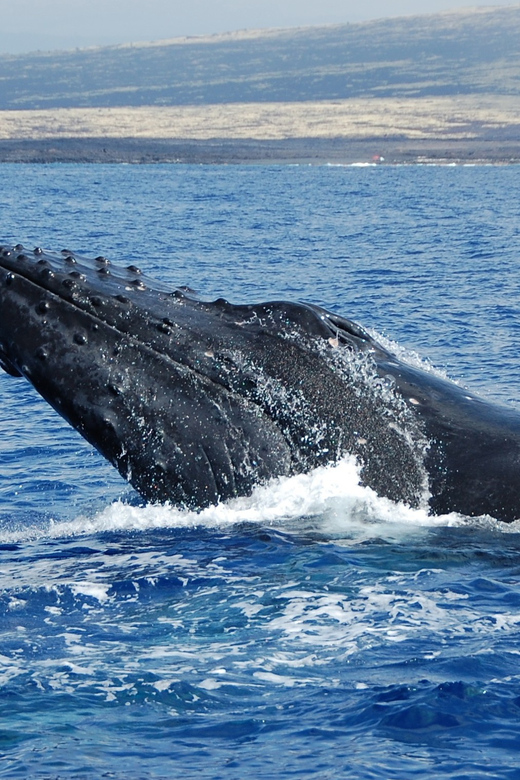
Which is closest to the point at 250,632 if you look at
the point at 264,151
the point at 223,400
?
the point at 223,400

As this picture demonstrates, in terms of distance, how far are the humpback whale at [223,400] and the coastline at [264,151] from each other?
105 metres

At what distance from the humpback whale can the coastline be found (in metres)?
105

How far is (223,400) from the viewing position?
8359 mm

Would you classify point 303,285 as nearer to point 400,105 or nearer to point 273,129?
point 273,129

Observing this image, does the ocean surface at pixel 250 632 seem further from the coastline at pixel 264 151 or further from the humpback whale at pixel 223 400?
the coastline at pixel 264 151

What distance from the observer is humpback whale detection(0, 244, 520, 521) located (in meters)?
8.20

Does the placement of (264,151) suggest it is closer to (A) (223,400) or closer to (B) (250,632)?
(A) (223,400)

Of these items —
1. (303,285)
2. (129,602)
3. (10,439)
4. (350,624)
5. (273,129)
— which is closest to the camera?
(350,624)

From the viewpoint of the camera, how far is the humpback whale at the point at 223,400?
8203 mm

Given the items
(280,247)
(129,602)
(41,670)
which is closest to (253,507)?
(129,602)

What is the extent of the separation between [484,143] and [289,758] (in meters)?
130

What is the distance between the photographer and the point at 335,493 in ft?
26.9

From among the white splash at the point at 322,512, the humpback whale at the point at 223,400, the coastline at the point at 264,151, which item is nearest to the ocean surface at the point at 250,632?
the white splash at the point at 322,512

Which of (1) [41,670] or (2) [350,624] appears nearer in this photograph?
(1) [41,670]
